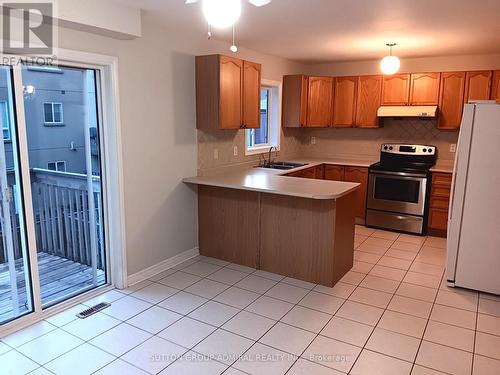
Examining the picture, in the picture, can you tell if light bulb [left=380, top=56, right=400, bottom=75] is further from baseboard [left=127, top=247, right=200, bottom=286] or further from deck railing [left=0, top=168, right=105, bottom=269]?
deck railing [left=0, top=168, right=105, bottom=269]

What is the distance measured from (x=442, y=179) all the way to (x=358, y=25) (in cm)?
242

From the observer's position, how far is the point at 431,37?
4000 mm

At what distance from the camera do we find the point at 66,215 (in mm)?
3377

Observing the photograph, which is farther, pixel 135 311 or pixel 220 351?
pixel 135 311

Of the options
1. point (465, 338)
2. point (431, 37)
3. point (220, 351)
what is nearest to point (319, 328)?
point (220, 351)

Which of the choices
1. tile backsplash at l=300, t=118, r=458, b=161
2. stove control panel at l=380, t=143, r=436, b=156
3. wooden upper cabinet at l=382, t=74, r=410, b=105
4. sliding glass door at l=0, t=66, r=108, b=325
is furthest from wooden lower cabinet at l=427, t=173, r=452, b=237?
sliding glass door at l=0, t=66, r=108, b=325

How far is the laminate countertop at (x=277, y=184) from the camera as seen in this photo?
11.0 feet

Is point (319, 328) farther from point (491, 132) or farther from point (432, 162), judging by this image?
point (432, 162)

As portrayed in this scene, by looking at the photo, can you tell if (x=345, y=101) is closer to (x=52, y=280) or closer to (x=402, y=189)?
(x=402, y=189)

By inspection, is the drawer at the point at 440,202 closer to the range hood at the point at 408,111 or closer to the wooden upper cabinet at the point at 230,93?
the range hood at the point at 408,111

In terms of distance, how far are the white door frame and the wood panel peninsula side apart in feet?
2.84

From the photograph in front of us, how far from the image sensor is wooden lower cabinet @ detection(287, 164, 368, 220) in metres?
5.44

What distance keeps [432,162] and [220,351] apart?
4.14 meters

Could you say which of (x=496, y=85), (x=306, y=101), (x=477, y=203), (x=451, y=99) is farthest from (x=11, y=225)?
(x=496, y=85)
